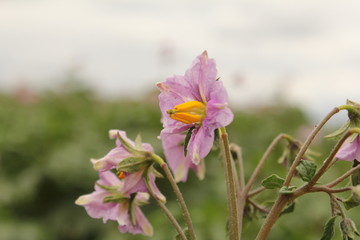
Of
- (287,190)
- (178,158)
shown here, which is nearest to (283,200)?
(287,190)

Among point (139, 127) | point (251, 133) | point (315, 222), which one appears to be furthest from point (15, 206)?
point (251, 133)

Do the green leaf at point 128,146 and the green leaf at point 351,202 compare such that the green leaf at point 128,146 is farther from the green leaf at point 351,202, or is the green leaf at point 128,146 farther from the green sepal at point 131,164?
the green leaf at point 351,202

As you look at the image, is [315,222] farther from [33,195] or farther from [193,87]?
[193,87]

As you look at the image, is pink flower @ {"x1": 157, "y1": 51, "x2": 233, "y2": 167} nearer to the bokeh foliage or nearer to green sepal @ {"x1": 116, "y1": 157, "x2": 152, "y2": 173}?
green sepal @ {"x1": 116, "y1": 157, "x2": 152, "y2": 173}

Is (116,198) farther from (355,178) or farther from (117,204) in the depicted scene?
(355,178)

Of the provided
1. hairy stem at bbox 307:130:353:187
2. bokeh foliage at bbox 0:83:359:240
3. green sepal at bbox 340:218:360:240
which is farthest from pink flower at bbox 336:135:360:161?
bokeh foliage at bbox 0:83:359:240

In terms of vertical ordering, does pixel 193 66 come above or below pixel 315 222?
above

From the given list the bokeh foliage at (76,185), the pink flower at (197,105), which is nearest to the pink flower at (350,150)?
A: the pink flower at (197,105)
